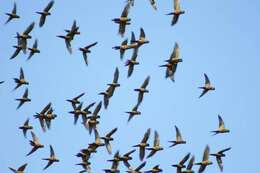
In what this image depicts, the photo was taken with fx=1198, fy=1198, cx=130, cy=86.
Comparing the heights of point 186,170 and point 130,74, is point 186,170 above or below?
below

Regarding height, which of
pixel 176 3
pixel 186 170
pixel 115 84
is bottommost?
pixel 186 170

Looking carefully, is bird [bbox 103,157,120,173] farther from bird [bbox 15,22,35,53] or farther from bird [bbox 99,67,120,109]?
bird [bbox 15,22,35,53]

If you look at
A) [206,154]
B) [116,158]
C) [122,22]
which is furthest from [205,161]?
[122,22]

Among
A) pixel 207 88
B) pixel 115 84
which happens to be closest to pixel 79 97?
pixel 115 84

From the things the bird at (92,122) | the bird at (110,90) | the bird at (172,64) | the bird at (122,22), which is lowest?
the bird at (92,122)

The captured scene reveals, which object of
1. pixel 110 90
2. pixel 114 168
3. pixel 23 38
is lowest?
pixel 114 168

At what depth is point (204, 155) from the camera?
9319 centimetres

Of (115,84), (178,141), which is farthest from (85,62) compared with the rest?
(178,141)

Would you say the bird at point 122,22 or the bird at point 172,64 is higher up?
the bird at point 122,22

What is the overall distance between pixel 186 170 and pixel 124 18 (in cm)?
1273

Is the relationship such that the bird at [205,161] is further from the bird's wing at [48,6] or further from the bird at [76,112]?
the bird's wing at [48,6]

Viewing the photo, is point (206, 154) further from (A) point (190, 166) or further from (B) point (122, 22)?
(B) point (122, 22)

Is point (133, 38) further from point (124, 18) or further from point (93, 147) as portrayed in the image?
point (93, 147)

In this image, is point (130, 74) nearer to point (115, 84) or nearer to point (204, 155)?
point (115, 84)
